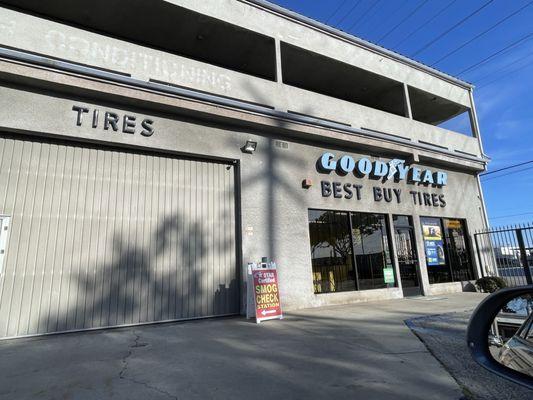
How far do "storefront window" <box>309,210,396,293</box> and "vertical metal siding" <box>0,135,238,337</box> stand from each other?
2.77 metres

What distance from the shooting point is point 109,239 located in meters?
8.02

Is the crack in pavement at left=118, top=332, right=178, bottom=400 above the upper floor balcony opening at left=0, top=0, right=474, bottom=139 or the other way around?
the other way around

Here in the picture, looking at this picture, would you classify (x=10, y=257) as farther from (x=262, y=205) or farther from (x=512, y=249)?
(x=512, y=249)

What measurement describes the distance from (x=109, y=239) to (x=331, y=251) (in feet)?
20.6

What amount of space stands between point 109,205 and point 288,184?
15.8 ft

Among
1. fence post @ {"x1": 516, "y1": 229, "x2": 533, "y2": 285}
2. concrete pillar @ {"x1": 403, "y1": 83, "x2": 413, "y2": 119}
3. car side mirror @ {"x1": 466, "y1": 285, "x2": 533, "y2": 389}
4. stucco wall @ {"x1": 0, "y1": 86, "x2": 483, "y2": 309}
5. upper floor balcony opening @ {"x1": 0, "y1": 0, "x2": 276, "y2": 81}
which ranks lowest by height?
car side mirror @ {"x1": 466, "y1": 285, "x2": 533, "y2": 389}

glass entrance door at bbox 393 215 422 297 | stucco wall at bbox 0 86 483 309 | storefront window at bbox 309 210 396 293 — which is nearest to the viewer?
stucco wall at bbox 0 86 483 309

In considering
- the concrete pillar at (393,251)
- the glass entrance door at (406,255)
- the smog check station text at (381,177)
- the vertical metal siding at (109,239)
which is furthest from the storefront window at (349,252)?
the vertical metal siding at (109,239)

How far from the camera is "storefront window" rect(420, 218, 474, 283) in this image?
13375 mm

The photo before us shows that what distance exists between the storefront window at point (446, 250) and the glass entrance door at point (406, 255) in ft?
2.23

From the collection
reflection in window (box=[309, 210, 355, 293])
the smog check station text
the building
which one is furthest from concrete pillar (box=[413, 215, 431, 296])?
reflection in window (box=[309, 210, 355, 293])

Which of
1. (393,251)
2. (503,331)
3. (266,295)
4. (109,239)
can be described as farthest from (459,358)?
(393,251)

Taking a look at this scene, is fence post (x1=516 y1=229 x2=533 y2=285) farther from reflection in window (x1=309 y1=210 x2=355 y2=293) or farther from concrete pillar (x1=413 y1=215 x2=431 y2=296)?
reflection in window (x1=309 y1=210 x2=355 y2=293)

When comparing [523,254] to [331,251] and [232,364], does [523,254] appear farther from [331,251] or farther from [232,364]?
[232,364]
